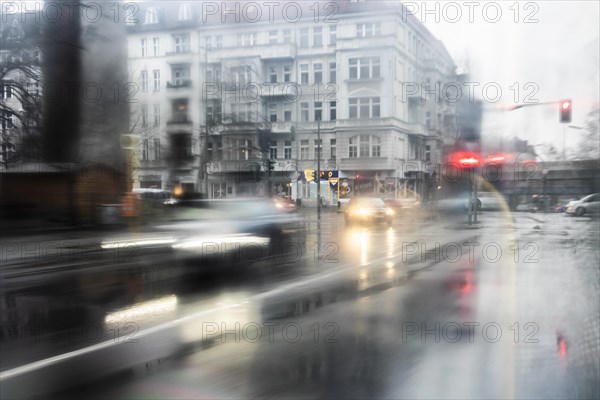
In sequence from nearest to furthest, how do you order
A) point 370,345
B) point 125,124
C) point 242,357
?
point 242,357 < point 370,345 < point 125,124

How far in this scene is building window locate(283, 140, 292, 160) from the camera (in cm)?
813

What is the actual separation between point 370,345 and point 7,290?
615cm

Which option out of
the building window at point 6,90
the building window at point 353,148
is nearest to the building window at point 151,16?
the building window at point 353,148

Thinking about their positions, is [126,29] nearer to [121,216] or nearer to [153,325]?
[121,216]

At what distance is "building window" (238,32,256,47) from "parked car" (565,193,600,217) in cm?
2421

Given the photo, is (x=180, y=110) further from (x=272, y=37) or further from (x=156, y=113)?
(x=272, y=37)

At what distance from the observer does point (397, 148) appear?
341 inches

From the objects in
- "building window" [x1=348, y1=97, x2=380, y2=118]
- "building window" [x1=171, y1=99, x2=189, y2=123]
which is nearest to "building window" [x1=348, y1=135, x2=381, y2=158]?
"building window" [x1=348, y1=97, x2=380, y2=118]

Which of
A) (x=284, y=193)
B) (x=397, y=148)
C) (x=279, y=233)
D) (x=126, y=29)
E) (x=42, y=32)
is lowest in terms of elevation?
(x=279, y=233)

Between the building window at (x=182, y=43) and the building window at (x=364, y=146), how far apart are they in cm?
407

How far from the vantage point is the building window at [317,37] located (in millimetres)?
9031

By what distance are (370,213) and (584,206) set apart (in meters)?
16.5

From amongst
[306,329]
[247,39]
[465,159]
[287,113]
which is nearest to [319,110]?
[287,113]

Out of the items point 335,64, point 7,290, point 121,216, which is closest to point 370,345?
point 335,64
